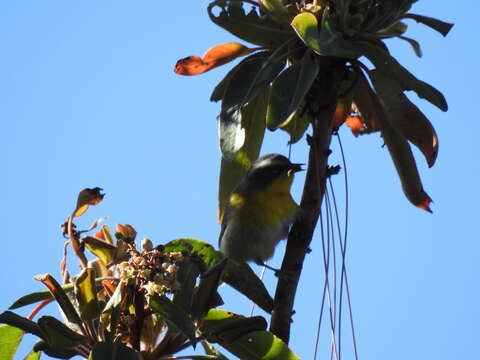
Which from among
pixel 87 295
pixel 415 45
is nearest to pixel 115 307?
pixel 87 295

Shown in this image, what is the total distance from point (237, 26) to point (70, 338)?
163 centimetres

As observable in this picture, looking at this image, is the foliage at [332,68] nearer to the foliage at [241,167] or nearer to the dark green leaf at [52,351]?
the foliage at [241,167]

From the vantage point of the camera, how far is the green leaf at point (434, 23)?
3.26 metres

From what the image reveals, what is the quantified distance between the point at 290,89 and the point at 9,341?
5.17 ft

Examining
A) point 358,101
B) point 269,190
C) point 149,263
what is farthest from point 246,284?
point 269,190

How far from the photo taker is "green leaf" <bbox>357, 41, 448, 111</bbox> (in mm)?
3061

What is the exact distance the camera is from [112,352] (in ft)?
7.59

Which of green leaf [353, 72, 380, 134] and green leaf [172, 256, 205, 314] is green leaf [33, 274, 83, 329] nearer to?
green leaf [172, 256, 205, 314]

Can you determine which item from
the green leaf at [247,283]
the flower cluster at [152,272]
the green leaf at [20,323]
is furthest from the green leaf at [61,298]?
the green leaf at [247,283]

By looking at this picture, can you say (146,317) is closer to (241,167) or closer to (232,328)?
(232,328)

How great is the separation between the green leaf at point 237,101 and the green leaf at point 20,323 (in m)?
1.06

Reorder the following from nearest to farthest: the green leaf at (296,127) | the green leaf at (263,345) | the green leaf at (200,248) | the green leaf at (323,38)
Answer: the green leaf at (263,345)
the green leaf at (323,38)
the green leaf at (200,248)
the green leaf at (296,127)

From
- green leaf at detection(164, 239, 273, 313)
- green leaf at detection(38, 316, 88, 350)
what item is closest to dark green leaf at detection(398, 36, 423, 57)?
green leaf at detection(164, 239, 273, 313)

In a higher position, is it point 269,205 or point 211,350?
point 269,205
